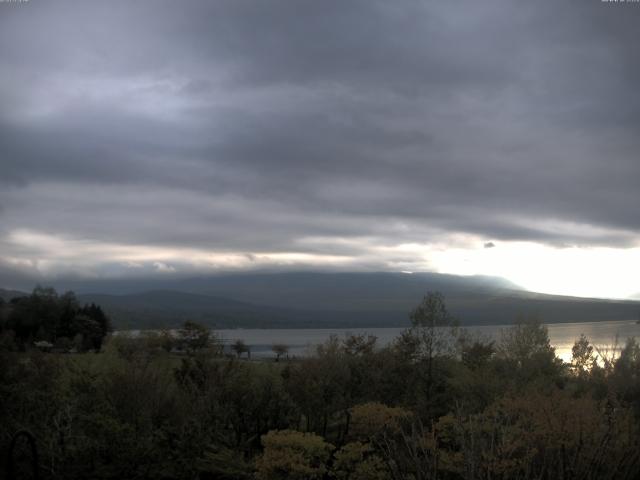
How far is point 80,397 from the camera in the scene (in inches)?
733

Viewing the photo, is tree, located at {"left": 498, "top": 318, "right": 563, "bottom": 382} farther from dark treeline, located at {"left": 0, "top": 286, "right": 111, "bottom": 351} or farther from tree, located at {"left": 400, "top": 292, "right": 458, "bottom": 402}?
dark treeline, located at {"left": 0, "top": 286, "right": 111, "bottom": 351}

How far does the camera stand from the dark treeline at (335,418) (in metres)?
12.3

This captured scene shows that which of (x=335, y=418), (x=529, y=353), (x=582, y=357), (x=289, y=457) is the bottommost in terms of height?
(x=335, y=418)

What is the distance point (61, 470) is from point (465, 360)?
81.6 feet

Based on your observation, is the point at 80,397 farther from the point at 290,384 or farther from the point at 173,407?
the point at 290,384

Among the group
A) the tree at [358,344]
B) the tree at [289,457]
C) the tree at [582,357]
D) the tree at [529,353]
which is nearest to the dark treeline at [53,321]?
the tree at [358,344]

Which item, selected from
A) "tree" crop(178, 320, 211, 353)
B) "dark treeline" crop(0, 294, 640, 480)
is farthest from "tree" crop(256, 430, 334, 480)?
"tree" crop(178, 320, 211, 353)

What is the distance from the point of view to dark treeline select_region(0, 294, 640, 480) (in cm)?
1229

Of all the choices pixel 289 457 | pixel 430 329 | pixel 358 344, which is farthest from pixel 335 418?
pixel 358 344

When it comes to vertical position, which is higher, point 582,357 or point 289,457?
point 582,357

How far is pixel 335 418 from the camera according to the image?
2508 cm

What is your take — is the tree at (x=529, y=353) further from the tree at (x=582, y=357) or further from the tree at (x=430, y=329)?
the tree at (x=430, y=329)

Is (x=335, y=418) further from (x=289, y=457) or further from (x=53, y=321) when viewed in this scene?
(x=53, y=321)

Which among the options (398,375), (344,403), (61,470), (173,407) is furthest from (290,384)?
(61,470)
